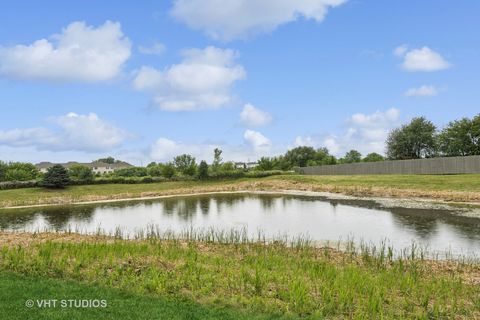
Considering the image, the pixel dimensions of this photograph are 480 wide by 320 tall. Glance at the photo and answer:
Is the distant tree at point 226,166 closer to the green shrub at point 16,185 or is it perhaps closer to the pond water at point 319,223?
the green shrub at point 16,185

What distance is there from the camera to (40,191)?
5769 centimetres

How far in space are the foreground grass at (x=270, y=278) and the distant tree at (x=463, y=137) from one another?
7316 centimetres

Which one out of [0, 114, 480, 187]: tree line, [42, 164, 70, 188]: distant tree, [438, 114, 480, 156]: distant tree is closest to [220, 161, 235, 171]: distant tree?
[0, 114, 480, 187]: tree line

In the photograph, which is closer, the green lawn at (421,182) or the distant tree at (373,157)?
the green lawn at (421,182)

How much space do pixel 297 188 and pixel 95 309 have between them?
2084 inches

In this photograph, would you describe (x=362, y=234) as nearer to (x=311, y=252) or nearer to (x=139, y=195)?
(x=311, y=252)

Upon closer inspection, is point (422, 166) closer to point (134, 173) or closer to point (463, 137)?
point (463, 137)

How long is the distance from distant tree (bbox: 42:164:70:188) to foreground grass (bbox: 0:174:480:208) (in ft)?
4.59

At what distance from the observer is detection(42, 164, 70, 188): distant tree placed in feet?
196

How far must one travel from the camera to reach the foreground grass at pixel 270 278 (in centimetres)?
946

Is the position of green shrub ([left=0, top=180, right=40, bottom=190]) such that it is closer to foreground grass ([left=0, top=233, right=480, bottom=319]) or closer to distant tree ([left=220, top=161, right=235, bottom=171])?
distant tree ([left=220, top=161, right=235, bottom=171])

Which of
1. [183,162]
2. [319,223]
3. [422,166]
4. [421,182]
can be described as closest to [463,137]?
[422,166]

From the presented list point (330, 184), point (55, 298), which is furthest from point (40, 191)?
point (55, 298)

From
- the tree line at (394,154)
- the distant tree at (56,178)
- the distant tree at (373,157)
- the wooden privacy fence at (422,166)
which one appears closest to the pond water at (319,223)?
the wooden privacy fence at (422,166)
